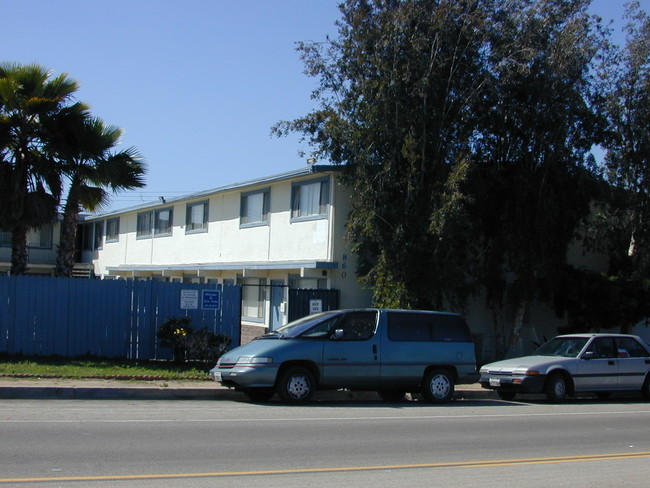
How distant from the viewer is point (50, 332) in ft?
57.5

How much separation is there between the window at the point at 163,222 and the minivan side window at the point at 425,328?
1929 centimetres

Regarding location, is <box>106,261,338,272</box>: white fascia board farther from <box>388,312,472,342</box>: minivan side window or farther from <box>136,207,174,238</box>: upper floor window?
<box>388,312,472,342</box>: minivan side window

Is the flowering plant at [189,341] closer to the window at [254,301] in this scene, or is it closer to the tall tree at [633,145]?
the window at [254,301]

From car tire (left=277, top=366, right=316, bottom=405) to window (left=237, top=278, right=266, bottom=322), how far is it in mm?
11619

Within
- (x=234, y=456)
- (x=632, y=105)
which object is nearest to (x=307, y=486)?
(x=234, y=456)

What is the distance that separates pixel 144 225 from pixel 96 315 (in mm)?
17521

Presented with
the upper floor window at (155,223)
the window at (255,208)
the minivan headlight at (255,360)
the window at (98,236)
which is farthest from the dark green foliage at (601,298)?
the window at (98,236)

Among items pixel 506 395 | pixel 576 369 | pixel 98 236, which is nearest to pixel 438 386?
pixel 506 395

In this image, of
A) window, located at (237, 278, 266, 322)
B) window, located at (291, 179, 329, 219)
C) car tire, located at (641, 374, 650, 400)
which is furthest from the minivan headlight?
window, located at (237, 278, 266, 322)

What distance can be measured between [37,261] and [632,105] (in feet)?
105

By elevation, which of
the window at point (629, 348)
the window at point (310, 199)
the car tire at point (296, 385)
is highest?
A: the window at point (310, 199)

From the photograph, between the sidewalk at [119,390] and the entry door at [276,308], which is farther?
the entry door at [276,308]

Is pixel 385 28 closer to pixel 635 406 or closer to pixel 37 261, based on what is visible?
pixel 635 406

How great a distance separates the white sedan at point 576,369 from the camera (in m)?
16.1
